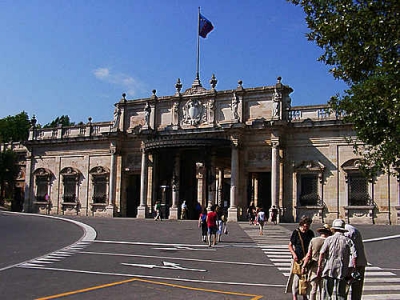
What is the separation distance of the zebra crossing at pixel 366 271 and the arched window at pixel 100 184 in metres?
20.6

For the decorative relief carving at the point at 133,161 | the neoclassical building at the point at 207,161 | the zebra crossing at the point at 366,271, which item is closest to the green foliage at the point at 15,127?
the neoclassical building at the point at 207,161

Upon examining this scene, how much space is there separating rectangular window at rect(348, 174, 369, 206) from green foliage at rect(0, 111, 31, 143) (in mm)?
56537

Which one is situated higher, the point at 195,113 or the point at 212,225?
the point at 195,113

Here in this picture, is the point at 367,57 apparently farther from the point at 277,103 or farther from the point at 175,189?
the point at 175,189

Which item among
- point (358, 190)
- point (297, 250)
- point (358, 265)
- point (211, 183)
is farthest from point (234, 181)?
point (358, 265)

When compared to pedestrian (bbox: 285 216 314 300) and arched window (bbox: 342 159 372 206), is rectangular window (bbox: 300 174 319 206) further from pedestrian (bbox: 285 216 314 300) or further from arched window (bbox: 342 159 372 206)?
pedestrian (bbox: 285 216 314 300)

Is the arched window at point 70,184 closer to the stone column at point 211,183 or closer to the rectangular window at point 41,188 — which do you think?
the rectangular window at point 41,188

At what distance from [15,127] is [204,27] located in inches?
1829

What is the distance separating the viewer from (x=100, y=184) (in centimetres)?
4212

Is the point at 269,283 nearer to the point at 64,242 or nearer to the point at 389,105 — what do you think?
the point at 389,105

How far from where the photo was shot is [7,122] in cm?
7662

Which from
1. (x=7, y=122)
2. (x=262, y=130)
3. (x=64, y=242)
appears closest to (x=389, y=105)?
(x=64, y=242)

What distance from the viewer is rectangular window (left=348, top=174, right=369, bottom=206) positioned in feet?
106

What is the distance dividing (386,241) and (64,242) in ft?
44.0
